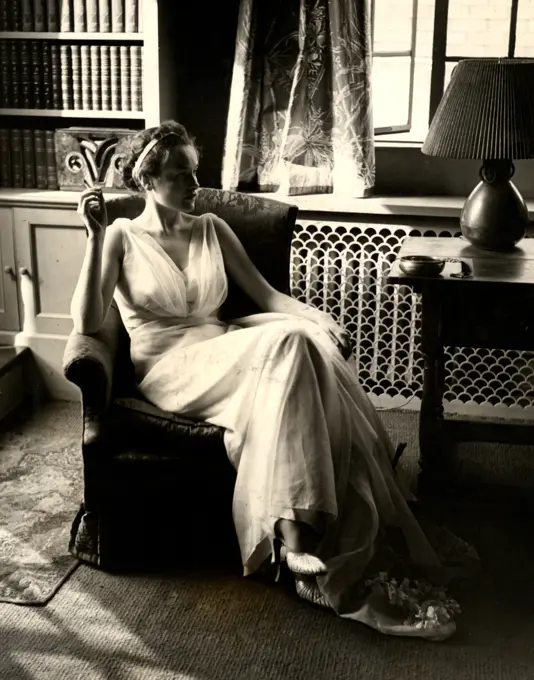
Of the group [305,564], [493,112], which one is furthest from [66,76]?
[305,564]

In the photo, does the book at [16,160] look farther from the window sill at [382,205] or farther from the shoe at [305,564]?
the shoe at [305,564]

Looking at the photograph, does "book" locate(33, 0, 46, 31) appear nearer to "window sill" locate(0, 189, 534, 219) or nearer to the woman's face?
"window sill" locate(0, 189, 534, 219)

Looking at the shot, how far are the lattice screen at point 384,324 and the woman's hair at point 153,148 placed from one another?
993mm

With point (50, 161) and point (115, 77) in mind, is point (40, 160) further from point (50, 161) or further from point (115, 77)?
point (115, 77)

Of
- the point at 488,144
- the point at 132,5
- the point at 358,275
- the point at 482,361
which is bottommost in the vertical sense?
the point at 482,361

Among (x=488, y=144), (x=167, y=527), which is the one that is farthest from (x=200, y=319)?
(x=488, y=144)

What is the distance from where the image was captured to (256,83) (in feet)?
10.8

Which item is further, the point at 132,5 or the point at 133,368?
the point at 132,5


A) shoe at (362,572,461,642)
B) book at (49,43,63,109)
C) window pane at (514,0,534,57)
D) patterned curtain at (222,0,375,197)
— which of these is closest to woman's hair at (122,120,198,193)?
patterned curtain at (222,0,375,197)

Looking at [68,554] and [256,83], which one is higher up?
[256,83]

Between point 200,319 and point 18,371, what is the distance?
4.28 ft

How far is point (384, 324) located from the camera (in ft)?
11.2

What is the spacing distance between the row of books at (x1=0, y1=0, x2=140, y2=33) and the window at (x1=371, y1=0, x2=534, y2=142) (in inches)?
37.3

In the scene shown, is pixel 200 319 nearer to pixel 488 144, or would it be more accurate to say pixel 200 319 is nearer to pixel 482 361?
pixel 488 144
